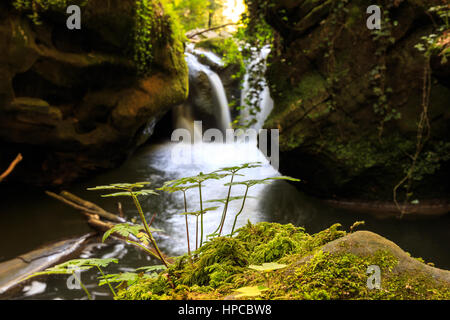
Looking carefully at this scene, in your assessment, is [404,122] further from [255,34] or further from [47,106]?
[47,106]

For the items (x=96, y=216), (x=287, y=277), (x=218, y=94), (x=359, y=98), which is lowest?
(x=96, y=216)

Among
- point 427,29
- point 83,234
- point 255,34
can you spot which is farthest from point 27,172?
point 427,29

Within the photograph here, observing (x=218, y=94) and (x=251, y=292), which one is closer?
(x=251, y=292)

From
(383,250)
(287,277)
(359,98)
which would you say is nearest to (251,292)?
(287,277)

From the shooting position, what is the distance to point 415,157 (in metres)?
5.01

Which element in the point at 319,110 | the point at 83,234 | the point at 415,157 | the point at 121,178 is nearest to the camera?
the point at 83,234

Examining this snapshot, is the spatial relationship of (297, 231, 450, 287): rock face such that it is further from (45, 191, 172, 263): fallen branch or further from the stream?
(45, 191, 172, 263): fallen branch

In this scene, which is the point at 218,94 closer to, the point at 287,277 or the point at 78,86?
the point at 78,86

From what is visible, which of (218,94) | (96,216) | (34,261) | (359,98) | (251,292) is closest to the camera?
(251,292)

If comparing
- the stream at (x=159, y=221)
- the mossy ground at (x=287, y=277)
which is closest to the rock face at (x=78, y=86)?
the stream at (x=159, y=221)

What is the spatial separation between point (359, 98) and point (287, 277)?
5194 mm

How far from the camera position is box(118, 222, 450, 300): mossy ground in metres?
0.71

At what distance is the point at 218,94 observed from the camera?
455 inches
